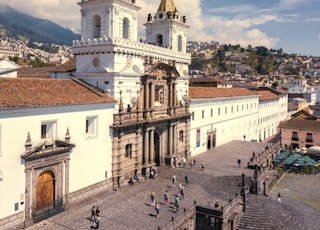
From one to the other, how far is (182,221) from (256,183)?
1178 cm

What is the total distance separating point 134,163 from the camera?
30938 millimetres

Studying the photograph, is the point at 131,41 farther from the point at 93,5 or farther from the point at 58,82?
the point at 58,82

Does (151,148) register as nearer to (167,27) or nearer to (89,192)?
(89,192)

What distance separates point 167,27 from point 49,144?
21.1m

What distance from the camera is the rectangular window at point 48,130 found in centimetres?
2250

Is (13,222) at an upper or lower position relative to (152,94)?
lower

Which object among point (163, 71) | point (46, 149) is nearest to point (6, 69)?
point (46, 149)

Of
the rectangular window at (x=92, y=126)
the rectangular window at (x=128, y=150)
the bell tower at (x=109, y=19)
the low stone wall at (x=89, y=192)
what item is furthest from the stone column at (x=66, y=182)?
the bell tower at (x=109, y=19)

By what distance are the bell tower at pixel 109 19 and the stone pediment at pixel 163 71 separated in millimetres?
3508

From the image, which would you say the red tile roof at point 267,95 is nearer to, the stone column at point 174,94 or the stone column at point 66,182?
→ the stone column at point 174,94

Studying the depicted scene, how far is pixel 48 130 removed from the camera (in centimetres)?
2277

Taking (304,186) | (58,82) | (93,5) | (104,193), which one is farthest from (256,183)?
(93,5)

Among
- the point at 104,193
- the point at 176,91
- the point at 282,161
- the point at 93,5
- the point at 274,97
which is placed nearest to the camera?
the point at 104,193

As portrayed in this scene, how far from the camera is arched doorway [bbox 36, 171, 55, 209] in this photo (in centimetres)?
2211
